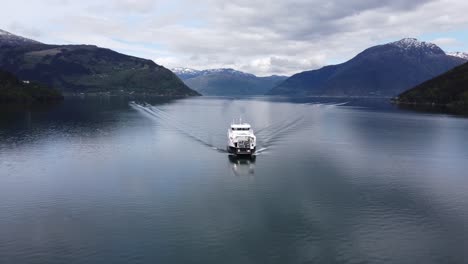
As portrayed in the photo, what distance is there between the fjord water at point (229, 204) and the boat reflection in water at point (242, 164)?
32 centimetres

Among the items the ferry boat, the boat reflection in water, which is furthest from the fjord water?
the ferry boat

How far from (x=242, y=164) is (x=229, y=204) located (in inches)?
1532

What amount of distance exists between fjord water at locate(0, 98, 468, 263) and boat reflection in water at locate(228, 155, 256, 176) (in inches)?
12.7

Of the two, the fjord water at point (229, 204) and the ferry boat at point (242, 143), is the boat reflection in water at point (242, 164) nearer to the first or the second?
the fjord water at point (229, 204)

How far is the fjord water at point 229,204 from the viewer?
57812mm

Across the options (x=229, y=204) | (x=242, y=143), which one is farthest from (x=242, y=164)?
(x=229, y=204)

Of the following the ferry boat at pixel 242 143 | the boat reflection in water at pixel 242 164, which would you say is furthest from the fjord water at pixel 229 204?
the ferry boat at pixel 242 143

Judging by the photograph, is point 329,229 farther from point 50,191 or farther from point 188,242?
point 50,191

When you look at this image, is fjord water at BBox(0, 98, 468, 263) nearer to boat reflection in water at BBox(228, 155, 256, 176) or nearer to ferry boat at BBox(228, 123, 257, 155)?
boat reflection in water at BBox(228, 155, 256, 176)

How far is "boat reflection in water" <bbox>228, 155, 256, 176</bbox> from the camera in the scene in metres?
108

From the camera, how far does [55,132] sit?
180875mm

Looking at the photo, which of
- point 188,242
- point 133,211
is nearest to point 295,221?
point 188,242

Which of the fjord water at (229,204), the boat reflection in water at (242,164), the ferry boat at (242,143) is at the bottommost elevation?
the fjord water at (229,204)

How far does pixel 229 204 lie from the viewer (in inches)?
3118
